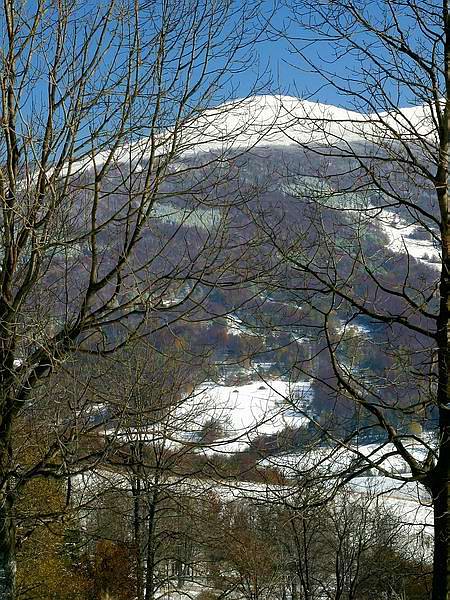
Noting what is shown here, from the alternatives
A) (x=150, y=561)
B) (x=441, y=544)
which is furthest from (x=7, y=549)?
(x=150, y=561)

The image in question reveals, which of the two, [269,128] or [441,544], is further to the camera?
[269,128]

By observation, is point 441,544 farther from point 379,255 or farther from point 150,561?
point 150,561

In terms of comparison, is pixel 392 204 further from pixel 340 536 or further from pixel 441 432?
pixel 340 536

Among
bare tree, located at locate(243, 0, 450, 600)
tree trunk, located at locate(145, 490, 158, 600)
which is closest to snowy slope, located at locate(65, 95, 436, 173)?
bare tree, located at locate(243, 0, 450, 600)

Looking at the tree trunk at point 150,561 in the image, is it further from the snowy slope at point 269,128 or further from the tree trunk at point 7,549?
the snowy slope at point 269,128

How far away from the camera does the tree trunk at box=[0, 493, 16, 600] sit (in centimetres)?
444

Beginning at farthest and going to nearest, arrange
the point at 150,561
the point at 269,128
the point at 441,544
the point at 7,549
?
the point at 150,561 < the point at 269,128 < the point at 7,549 < the point at 441,544

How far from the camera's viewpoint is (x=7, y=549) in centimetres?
Answer: 455

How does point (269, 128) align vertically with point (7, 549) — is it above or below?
above

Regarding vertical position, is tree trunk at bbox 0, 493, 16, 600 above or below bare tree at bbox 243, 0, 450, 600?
below

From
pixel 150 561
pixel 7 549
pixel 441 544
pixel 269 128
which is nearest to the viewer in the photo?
pixel 441 544

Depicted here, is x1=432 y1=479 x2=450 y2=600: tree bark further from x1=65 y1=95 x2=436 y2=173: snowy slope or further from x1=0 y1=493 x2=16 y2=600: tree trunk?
x1=0 y1=493 x2=16 y2=600: tree trunk

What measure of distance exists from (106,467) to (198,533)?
10.4 metres

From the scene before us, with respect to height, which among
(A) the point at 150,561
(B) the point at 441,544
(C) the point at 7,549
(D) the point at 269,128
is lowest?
(A) the point at 150,561
